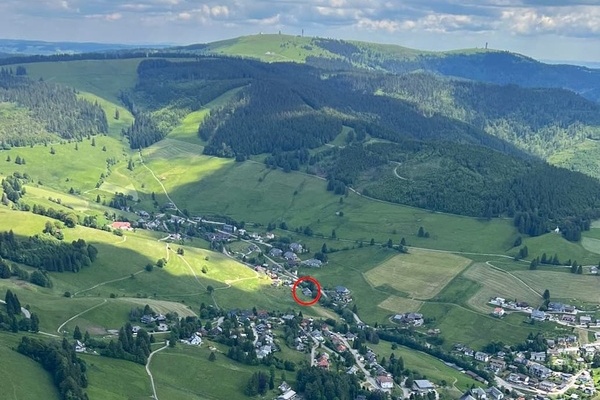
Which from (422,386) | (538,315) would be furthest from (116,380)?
(538,315)

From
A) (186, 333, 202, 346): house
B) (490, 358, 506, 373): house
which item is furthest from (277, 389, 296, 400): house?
(490, 358, 506, 373): house

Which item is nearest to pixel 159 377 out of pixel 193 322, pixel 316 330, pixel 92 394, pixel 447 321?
pixel 92 394

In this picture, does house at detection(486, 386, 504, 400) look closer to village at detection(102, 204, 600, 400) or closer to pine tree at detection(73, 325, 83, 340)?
village at detection(102, 204, 600, 400)

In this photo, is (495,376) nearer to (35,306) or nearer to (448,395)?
(448,395)

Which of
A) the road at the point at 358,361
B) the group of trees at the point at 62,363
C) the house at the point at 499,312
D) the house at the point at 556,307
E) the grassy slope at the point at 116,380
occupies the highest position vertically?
A: the group of trees at the point at 62,363

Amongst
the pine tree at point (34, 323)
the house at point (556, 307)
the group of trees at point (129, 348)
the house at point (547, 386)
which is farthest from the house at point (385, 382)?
the pine tree at point (34, 323)

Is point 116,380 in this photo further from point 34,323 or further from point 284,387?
point 284,387

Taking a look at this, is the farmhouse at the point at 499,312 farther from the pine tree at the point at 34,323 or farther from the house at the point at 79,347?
the pine tree at the point at 34,323
